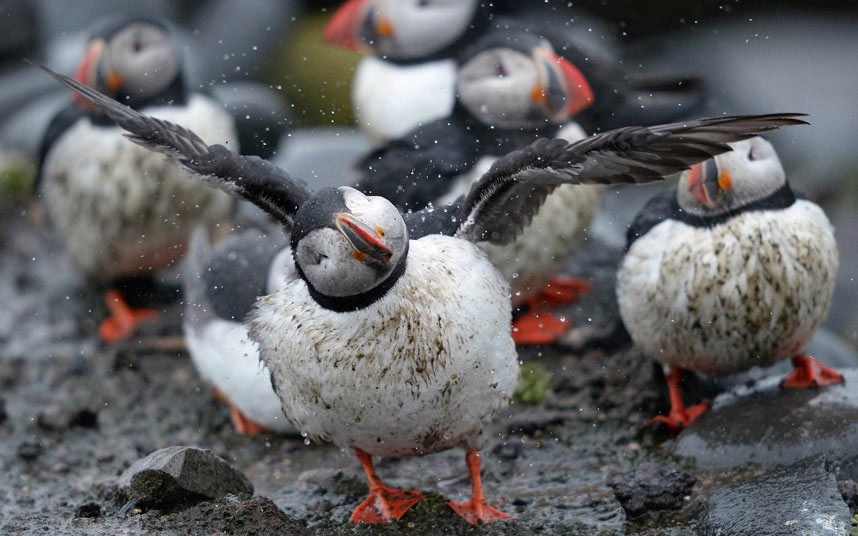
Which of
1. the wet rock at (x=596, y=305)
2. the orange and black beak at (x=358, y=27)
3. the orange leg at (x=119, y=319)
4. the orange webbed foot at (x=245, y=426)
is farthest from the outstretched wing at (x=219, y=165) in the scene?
the orange and black beak at (x=358, y=27)

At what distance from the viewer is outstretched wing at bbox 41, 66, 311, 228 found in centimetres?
418

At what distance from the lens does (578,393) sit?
18.5 feet

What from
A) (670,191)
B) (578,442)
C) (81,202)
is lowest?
(578,442)

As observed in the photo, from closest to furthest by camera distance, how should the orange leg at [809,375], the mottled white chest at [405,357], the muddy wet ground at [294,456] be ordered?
Result: 1. the mottled white chest at [405,357]
2. the muddy wet ground at [294,456]
3. the orange leg at [809,375]

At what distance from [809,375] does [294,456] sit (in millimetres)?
2375

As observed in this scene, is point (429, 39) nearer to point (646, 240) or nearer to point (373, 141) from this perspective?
point (373, 141)

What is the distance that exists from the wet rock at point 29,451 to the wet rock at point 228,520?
1616 mm

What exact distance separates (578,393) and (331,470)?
145cm

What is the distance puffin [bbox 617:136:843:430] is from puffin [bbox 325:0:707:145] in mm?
1952

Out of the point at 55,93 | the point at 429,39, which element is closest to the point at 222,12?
the point at 55,93

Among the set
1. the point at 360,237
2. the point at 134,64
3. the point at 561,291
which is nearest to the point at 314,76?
the point at 134,64

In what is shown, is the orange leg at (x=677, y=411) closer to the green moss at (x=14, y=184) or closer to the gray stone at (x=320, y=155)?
the gray stone at (x=320, y=155)

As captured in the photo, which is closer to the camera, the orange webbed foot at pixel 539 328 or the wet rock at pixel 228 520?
the wet rock at pixel 228 520

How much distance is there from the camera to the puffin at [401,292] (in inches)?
140
